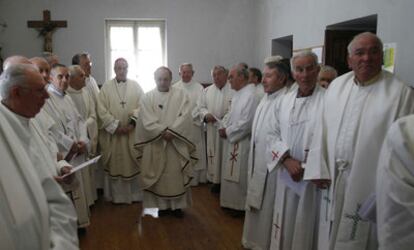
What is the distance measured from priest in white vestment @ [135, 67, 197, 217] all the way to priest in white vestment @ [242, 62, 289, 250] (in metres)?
1.19

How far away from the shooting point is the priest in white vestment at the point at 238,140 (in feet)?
15.7

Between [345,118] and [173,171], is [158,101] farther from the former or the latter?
[345,118]

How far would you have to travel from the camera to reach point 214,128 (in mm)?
6168

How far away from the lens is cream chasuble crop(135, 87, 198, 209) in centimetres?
488

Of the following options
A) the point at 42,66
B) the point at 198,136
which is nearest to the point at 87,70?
the point at 198,136

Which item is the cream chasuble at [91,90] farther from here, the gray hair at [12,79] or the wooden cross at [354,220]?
the wooden cross at [354,220]

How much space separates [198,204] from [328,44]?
2880mm

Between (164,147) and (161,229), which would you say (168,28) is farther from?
(161,229)

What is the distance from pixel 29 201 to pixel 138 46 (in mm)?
7485

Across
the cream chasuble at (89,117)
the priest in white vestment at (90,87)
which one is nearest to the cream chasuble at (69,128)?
the cream chasuble at (89,117)

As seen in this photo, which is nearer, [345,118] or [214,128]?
[345,118]

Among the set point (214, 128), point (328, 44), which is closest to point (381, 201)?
point (328, 44)

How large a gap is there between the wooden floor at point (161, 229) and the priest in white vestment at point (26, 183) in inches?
90.3

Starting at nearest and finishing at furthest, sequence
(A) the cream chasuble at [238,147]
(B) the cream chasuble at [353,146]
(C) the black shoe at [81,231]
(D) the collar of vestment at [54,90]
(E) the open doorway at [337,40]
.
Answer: (B) the cream chasuble at [353,146] < (D) the collar of vestment at [54,90] < (C) the black shoe at [81,231] < (A) the cream chasuble at [238,147] < (E) the open doorway at [337,40]
